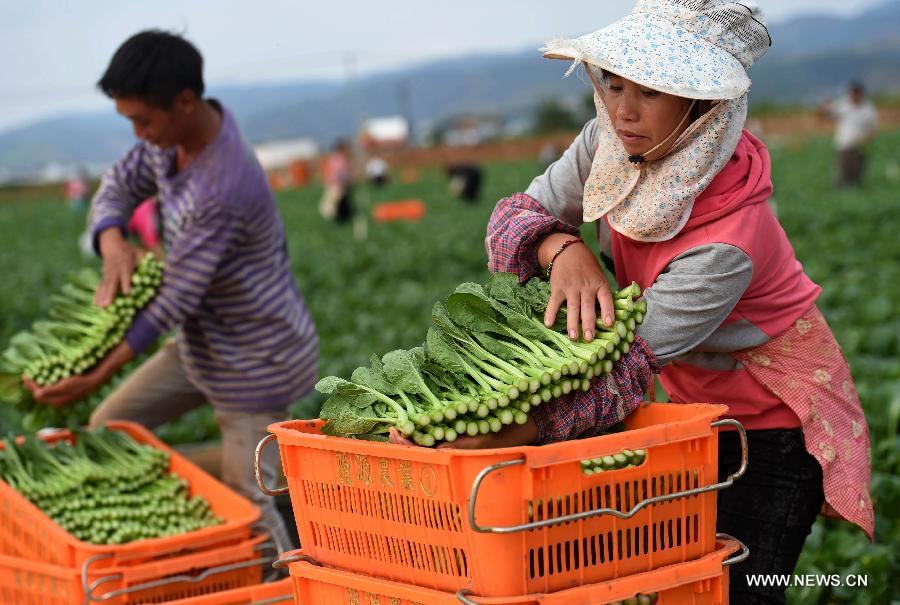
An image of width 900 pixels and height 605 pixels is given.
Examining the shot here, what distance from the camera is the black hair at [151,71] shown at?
11.9 ft

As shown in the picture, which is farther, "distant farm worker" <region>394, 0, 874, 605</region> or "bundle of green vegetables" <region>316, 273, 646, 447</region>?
"distant farm worker" <region>394, 0, 874, 605</region>

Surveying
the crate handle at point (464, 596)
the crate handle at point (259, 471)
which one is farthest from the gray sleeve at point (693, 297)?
the crate handle at point (259, 471)

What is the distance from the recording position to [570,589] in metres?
2.01

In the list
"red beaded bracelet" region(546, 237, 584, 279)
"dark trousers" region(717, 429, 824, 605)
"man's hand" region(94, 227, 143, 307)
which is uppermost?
"red beaded bracelet" region(546, 237, 584, 279)

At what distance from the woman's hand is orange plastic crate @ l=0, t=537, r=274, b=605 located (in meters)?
1.44

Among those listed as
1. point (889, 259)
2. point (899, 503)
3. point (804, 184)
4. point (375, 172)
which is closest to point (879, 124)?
point (375, 172)

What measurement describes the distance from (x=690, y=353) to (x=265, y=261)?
6.19ft

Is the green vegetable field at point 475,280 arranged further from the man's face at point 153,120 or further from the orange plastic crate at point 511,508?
the man's face at point 153,120

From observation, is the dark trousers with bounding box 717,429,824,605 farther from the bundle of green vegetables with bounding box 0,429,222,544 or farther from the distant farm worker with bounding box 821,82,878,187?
the distant farm worker with bounding box 821,82,878,187

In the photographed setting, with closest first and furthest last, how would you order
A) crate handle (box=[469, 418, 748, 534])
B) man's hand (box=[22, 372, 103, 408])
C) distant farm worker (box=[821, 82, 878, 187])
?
crate handle (box=[469, 418, 748, 534]) → man's hand (box=[22, 372, 103, 408]) → distant farm worker (box=[821, 82, 878, 187])

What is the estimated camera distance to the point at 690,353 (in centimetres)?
260

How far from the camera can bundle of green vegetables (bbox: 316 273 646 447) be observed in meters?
2.17

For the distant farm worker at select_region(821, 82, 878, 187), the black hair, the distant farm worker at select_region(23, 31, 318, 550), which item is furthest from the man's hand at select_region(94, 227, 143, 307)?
the distant farm worker at select_region(821, 82, 878, 187)

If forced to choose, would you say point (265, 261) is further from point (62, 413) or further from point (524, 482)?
point (524, 482)
